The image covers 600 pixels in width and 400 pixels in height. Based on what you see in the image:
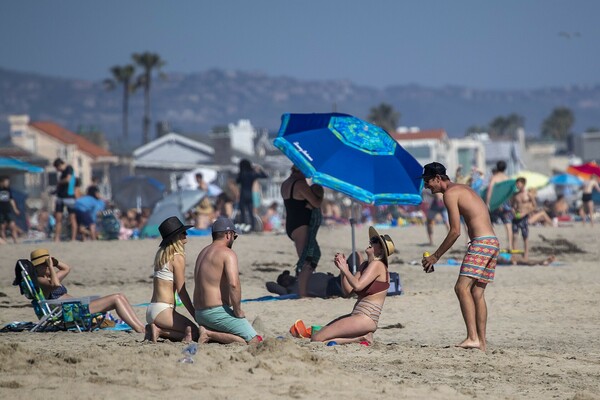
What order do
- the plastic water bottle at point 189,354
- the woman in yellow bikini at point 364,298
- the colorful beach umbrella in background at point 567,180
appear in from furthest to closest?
the colorful beach umbrella in background at point 567,180 → the woman in yellow bikini at point 364,298 → the plastic water bottle at point 189,354

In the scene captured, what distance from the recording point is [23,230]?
2673cm

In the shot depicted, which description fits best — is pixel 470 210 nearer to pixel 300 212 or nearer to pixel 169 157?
pixel 300 212

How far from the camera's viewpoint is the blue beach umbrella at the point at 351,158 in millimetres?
11875

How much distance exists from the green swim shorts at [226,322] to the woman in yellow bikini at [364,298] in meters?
0.61

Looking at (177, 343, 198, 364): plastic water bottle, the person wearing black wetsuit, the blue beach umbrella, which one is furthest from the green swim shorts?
the person wearing black wetsuit

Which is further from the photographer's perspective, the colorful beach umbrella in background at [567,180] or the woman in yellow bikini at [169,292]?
the colorful beach umbrella in background at [567,180]

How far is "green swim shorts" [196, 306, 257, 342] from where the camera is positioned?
922 centimetres

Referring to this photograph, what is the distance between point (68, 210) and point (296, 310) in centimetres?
975

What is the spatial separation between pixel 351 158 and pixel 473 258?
3.03 metres

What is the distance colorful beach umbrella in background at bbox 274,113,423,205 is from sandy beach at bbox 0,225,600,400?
128 cm

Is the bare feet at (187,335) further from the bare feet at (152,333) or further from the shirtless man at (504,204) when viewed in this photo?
the shirtless man at (504,204)

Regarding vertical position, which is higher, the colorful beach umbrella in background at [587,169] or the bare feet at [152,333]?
the colorful beach umbrella in background at [587,169]

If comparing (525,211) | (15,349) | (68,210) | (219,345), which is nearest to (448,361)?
(219,345)

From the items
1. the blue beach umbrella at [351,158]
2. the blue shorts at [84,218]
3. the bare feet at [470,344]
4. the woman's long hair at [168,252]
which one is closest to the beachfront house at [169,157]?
the blue shorts at [84,218]
